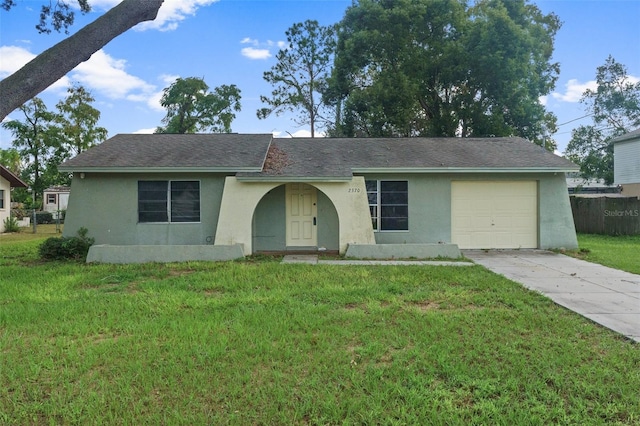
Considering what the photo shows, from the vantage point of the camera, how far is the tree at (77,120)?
2852cm

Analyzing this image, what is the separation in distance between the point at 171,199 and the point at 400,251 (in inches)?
261

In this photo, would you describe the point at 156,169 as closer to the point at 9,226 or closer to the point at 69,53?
the point at 69,53

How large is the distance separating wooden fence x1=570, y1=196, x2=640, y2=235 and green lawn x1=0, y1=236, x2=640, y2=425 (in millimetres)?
12297

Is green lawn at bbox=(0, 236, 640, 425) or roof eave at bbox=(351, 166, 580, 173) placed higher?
roof eave at bbox=(351, 166, 580, 173)

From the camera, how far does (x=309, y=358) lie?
13.3 ft

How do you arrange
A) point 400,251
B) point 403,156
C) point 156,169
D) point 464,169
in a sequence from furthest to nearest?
1. point 403,156
2. point 464,169
3. point 156,169
4. point 400,251

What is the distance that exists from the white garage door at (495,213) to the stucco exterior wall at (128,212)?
7.26 metres

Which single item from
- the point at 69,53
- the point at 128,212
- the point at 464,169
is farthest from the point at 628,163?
the point at 69,53

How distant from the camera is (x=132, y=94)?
19625mm

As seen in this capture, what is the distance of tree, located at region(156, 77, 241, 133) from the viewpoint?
3177 cm

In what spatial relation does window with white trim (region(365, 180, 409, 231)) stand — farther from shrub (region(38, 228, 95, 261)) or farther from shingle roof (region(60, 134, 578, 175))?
shrub (region(38, 228, 95, 261))

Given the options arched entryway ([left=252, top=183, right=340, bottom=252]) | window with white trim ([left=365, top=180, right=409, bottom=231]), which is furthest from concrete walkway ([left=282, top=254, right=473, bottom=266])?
window with white trim ([left=365, top=180, right=409, bottom=231])

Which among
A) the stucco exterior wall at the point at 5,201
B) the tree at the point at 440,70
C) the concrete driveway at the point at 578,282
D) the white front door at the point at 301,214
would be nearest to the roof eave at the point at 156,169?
the white front door at the point at 301,214

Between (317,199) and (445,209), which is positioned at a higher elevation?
(317,199)
